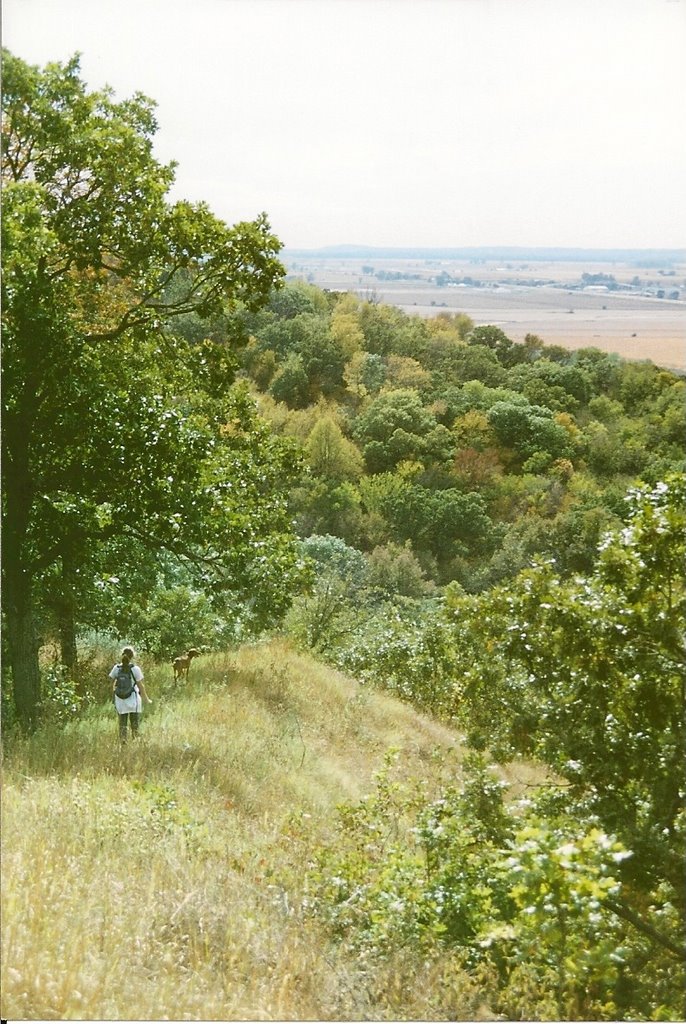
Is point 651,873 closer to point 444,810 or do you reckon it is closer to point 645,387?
point 444,810

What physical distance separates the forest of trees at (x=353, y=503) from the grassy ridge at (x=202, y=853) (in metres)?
0.20

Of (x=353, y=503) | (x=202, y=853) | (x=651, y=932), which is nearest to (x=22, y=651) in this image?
(x=202, y=853)

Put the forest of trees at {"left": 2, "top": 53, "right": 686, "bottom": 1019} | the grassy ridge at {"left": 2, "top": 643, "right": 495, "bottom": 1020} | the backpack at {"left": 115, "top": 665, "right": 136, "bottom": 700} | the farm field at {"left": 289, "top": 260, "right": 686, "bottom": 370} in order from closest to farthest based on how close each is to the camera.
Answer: the grassy ridge at {"left": 2, "top": 643, "right": 495, "bottom": 1020}, the forest of trees at {"left": 2, "top": 53, "right": 686, "bottom": 1019}, the backpack at {"left": 115, "top": 665, "right": 136, "bottom": 700}, the farm field at {"left": 289, "top": 260, "right": 686, "bottom": 370}

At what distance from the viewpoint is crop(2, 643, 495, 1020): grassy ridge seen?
11.7 feet

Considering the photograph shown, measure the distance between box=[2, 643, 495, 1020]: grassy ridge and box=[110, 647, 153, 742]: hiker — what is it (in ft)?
0.19

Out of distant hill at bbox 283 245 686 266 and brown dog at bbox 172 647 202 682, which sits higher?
distant hill at bbox 283 245 686 266

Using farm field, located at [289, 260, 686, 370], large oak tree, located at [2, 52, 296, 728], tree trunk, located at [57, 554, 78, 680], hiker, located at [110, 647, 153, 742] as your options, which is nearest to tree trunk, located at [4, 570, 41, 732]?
large oak tree, located at [2, 52, 296, 728]

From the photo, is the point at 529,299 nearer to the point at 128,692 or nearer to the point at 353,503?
the point at 353,503

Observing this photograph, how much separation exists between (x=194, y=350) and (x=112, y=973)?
2.98 metres

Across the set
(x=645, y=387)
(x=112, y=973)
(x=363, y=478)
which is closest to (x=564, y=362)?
(x=645, y=387)

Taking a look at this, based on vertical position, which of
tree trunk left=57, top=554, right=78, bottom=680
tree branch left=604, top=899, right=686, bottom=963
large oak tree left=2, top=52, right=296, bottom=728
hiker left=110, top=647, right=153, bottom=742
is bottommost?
tree branch left=604, top=899, right=686, bottom=963

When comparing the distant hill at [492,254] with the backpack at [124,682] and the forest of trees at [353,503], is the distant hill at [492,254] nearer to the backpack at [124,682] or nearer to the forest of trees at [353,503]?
the forest of trees at [353,503]

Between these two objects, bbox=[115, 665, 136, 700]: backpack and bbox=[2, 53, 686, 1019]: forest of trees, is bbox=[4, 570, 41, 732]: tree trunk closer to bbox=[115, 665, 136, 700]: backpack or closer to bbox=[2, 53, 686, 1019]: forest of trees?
bbox=[2, 53, 686, 1019]: forest of trees

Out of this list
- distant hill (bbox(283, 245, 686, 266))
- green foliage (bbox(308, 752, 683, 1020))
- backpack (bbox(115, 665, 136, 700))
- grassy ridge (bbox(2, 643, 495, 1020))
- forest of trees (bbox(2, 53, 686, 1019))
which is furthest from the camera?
distant hill (bbox(283, 245, 686, 266))
